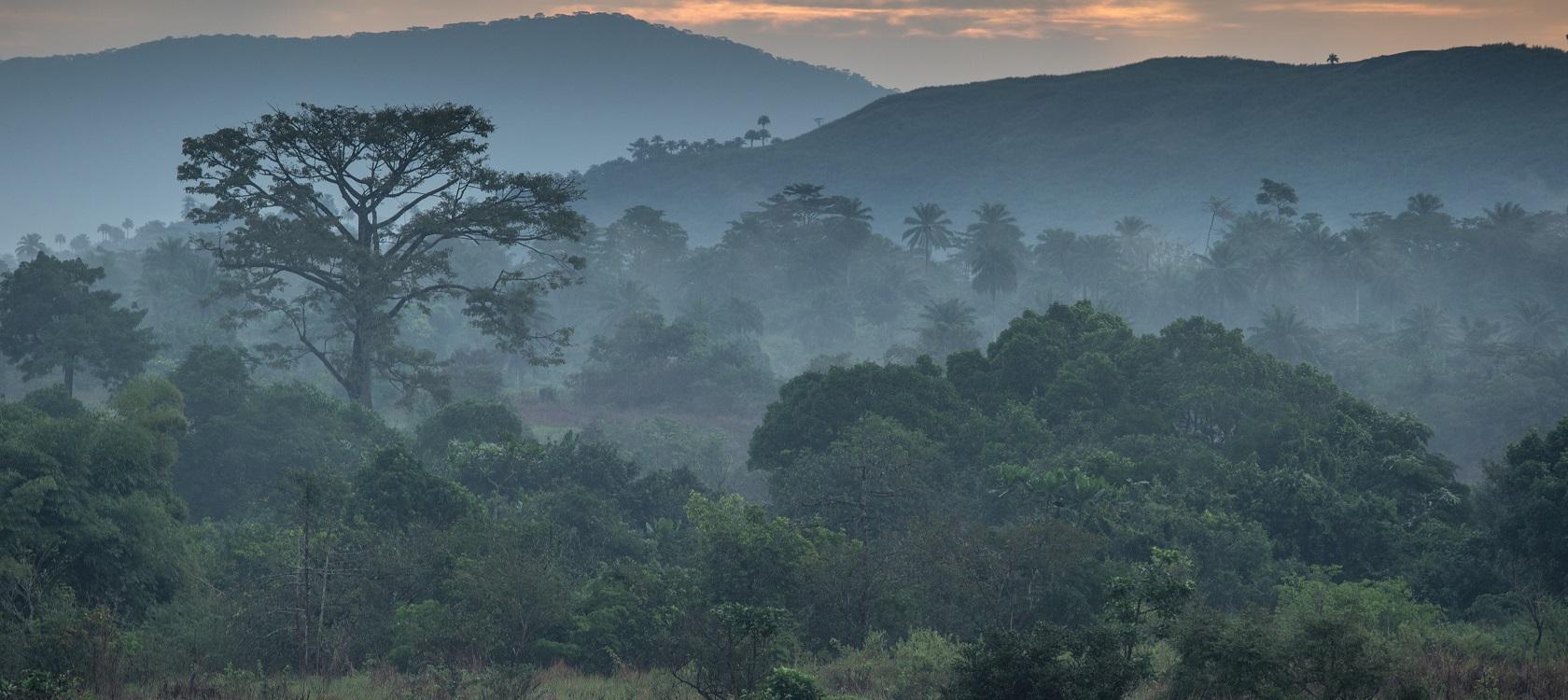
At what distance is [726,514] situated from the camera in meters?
24.9

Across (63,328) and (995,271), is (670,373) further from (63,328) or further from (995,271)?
(995,271)

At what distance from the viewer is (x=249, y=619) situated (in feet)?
71.6

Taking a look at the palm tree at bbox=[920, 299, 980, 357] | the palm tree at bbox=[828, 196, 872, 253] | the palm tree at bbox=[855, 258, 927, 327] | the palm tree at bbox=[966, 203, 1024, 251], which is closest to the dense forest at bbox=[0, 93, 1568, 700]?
the palm tree at bbox=[920, 299, 980, 357]

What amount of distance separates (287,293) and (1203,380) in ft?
377

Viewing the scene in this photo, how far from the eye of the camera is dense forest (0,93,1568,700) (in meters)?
18.3

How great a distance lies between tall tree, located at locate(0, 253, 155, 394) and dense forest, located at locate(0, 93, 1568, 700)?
0.17 meters

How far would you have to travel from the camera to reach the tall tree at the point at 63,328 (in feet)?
163

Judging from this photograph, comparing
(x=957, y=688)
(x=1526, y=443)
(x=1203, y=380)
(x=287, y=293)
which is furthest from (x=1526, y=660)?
(x=287, y=293)

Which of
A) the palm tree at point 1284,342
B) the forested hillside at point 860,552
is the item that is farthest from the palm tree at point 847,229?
the forested hillside at point 860,552

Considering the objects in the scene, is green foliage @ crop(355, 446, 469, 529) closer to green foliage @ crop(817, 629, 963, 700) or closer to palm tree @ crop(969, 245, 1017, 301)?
green foliage @ crop(817, 629, 963, 700)

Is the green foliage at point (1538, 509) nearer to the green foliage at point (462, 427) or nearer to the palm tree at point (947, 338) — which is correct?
the green foliage at point (462, 427)

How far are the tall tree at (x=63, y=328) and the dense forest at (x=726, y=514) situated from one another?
0.17 metres

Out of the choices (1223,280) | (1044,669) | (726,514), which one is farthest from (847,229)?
(1044,669)

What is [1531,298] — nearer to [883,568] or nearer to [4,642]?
[883,568]
